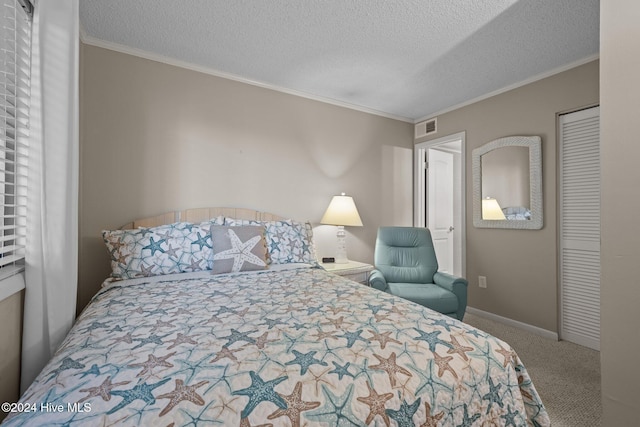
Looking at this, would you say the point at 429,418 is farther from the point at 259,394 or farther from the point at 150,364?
the point at 150,364

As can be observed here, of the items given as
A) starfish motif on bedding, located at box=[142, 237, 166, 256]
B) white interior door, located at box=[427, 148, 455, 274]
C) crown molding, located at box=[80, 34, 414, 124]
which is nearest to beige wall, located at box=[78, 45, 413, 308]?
crown molding, located at box=[80, 34, 414, 124]

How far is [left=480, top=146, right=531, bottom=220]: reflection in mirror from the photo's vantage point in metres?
2.89

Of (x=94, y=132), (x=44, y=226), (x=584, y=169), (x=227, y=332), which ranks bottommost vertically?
(x=227, y=332)

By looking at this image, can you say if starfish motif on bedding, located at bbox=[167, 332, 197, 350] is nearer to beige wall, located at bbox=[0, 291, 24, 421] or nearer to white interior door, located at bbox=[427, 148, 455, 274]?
beige wall, located at bbox=[0, 291, 24, 421]

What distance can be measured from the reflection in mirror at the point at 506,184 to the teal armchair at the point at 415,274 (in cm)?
80

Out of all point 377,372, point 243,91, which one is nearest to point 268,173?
point 243,91

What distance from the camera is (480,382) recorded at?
97cm

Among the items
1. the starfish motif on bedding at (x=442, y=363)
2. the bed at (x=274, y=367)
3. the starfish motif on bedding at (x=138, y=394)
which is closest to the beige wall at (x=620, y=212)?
the bed at (x=274, y=367)

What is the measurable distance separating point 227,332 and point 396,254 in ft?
7.53

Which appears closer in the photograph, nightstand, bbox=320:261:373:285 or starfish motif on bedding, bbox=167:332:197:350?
starfish motif on bedding, bbox=167:332:197:350

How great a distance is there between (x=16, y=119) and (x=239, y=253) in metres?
1.30

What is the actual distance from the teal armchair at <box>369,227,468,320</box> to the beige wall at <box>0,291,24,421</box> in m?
2.20

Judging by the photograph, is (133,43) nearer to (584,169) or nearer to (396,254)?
(396,254)

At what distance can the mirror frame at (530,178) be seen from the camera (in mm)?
2771
